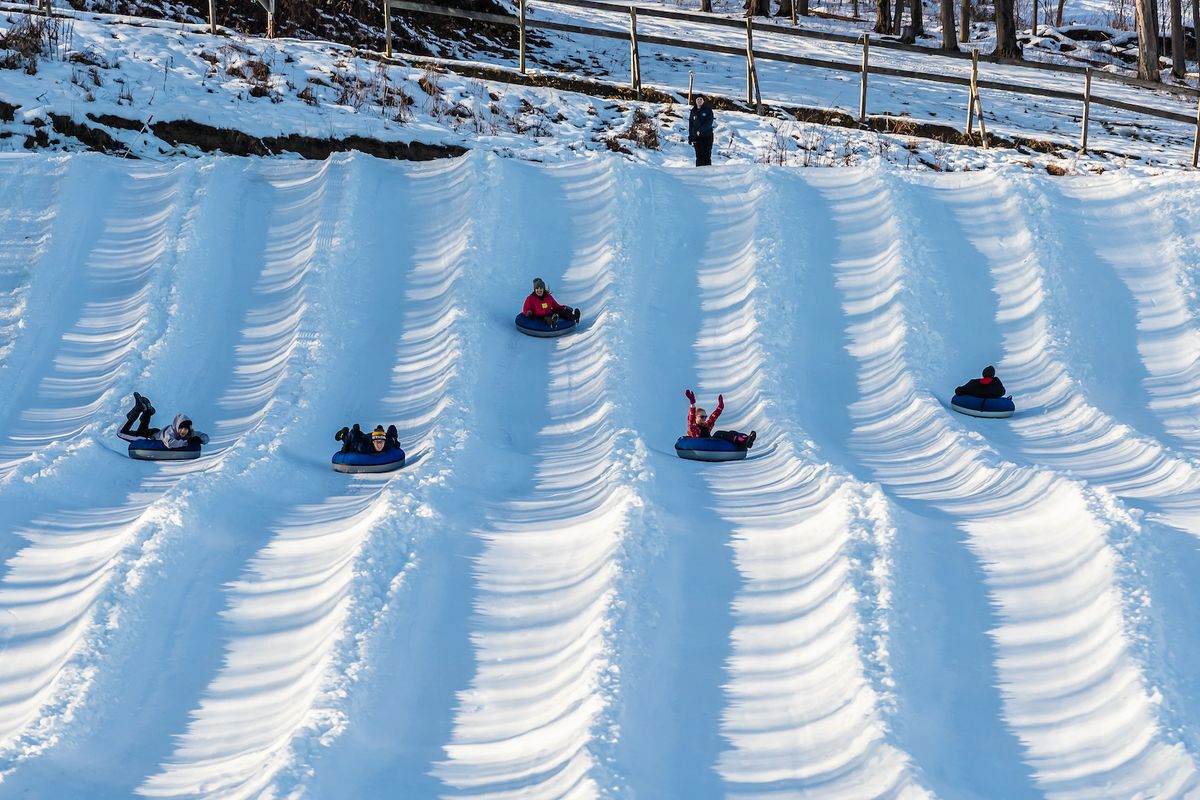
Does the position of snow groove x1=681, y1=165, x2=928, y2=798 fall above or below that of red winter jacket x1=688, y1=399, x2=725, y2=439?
below

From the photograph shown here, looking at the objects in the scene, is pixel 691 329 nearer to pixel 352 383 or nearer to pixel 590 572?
pixel 352 383

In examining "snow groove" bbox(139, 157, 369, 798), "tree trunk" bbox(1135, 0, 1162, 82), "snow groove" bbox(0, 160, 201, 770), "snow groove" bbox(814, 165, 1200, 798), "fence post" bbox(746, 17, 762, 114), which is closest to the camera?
"snow groove" bbox(814, 165, 1200, 798)

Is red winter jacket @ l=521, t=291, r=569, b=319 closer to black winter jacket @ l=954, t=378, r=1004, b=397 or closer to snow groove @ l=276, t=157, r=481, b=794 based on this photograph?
Answer: snow groove @ l=276, t=157, r=481, b=794

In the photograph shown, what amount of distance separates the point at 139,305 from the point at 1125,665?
10.6 metres

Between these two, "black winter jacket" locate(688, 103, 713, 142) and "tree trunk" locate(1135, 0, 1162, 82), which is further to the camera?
"tree trunk" locate(1135, 0, 1162, 82)

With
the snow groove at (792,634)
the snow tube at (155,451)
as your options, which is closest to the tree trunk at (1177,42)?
the snow groove at (792,634)

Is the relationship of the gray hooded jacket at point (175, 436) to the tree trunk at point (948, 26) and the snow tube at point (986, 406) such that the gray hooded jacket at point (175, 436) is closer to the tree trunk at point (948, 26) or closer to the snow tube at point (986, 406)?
the snow tube at point (986, 406)

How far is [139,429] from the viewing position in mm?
11461

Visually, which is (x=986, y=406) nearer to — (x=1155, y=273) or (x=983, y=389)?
(x=983, y=389)

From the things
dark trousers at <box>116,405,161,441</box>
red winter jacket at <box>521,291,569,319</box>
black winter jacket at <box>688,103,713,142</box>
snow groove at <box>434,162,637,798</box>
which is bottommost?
snow groove at <box>434,162,637,798</box>

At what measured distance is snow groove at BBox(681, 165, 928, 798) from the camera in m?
7.25

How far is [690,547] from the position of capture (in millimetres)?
9609

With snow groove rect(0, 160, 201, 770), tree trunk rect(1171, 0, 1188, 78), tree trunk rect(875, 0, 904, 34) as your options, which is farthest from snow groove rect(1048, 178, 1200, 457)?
tree trunk rect(875, 0, 904, 34)

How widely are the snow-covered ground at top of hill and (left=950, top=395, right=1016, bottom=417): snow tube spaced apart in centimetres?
628
